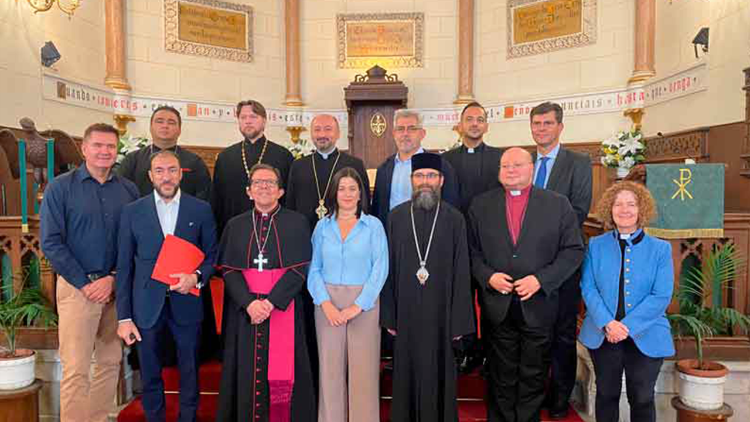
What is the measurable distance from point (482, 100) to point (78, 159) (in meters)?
6.15

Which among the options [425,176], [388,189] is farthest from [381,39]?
[425,176]

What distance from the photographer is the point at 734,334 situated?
349 centimetres

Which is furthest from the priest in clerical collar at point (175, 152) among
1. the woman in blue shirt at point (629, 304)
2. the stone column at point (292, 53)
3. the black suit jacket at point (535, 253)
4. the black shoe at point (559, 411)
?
the stone column at point (292, 53)

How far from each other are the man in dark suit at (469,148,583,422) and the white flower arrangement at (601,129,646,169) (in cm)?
283

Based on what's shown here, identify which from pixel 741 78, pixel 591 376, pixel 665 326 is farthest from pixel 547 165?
pixel 741 78

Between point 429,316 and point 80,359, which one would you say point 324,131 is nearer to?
point 429,316

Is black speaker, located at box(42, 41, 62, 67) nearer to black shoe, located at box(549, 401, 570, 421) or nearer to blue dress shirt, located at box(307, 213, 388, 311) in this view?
blue dress shirt, located at box(307, 213, 388, 311)

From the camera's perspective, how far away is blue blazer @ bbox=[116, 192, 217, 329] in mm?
2883

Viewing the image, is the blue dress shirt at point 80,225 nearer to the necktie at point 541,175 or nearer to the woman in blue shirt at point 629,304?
the necktie at point 541,175

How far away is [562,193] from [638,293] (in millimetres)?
762

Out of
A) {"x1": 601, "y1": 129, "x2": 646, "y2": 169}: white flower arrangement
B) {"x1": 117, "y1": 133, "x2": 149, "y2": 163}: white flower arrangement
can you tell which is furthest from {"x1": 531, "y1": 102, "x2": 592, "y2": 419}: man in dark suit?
{"x1": 117, "y1": 133, "x2": 149, "y2": 163}: white flower arrangement

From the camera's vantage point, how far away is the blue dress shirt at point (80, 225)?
2.85 m

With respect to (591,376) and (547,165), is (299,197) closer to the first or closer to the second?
(547,165)

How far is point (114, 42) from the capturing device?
7.74 metres
